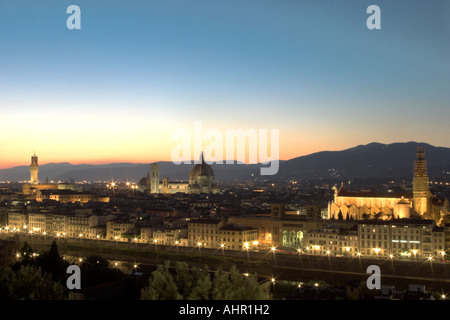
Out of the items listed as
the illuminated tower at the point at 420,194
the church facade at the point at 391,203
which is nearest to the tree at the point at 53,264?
the church facade at the point at 391,203

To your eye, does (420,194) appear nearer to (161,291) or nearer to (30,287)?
(30,287)

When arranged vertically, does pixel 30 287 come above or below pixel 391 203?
below

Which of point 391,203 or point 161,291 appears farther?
point 391,203

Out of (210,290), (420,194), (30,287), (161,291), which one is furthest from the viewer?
(420,194)

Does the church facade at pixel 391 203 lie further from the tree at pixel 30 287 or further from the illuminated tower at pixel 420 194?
the tree at pixel 30 287

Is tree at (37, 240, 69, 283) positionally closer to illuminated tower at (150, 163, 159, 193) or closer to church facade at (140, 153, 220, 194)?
church facade at (140, 153, 220, 194)

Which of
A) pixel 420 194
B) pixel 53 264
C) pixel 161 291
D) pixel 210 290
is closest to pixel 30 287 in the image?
pixel 161 291

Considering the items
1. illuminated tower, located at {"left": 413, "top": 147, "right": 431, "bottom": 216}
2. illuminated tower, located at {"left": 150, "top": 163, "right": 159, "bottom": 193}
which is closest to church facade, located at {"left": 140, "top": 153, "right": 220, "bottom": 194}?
illuminated tower, located at {"left": 150, "top": 163, "right": 159, "bottom": 193}
